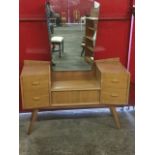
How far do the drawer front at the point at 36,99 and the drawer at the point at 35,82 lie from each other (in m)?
0.05

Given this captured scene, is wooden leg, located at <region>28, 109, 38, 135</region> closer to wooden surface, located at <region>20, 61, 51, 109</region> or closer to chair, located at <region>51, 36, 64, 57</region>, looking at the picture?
wooden surface, located at <region>20, 61, 51, 109</region>

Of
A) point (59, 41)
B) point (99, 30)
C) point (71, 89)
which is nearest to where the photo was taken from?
point (71, 89)

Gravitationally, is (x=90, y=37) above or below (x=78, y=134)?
above

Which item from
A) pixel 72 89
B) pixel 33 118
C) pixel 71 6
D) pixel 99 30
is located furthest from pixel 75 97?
pixel 71 6

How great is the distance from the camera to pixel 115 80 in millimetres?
2307

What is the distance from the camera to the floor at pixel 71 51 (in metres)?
2.40

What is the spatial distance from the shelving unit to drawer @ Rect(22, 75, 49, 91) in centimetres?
57

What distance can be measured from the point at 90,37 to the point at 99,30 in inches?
6.1

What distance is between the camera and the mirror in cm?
237

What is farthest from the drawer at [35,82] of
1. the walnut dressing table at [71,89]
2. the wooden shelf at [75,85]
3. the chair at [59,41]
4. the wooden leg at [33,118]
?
the chair at [59,41]

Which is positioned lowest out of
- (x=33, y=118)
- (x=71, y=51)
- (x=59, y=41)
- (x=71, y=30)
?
(x=33, y=118)

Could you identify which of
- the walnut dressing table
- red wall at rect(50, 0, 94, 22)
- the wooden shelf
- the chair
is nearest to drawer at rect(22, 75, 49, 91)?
the walnut dressing table

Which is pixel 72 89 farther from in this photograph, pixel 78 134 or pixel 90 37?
pixel 90 37

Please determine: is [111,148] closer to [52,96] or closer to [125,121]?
[125,121]
